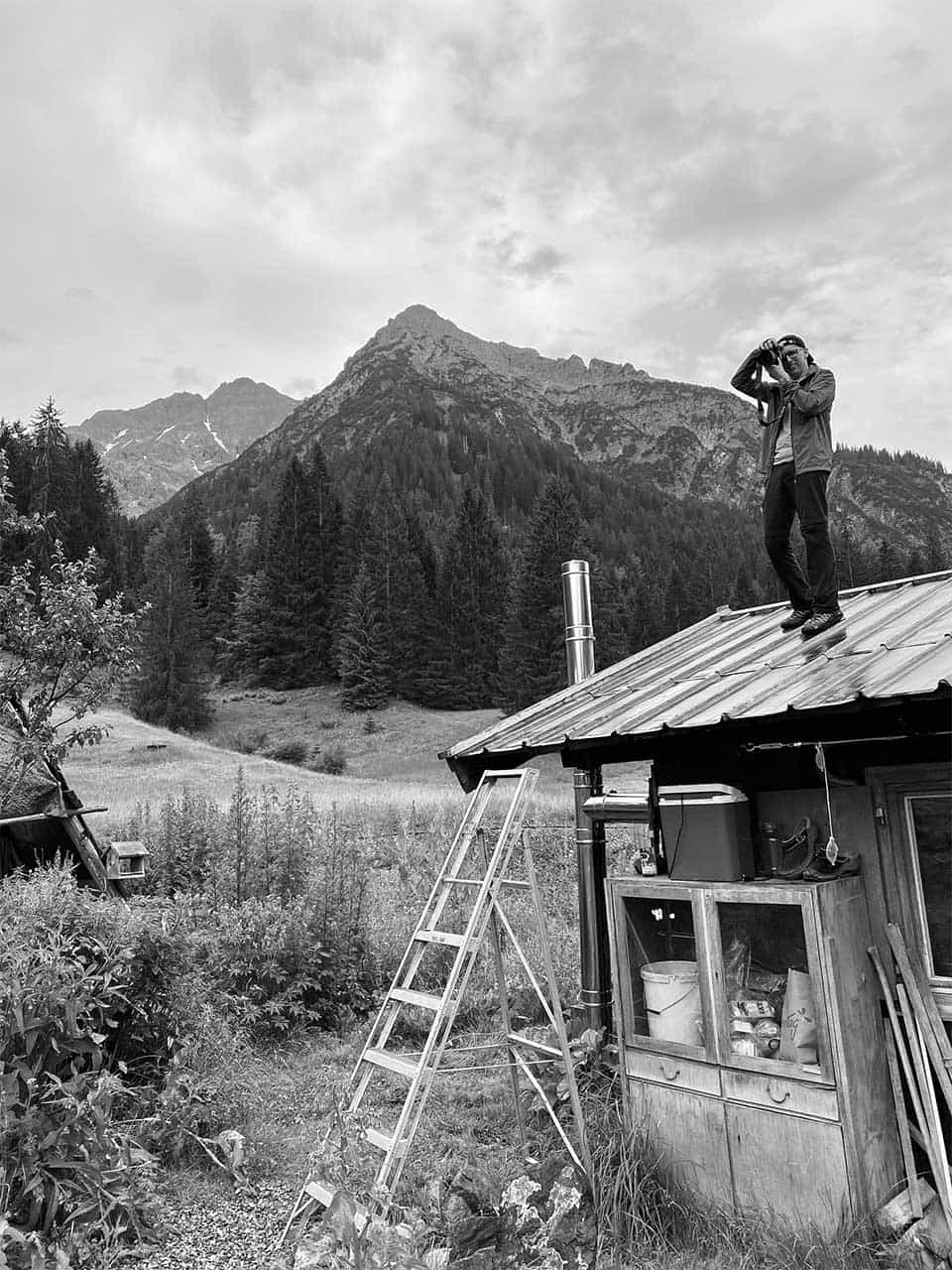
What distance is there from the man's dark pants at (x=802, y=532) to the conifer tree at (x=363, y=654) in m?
44.3

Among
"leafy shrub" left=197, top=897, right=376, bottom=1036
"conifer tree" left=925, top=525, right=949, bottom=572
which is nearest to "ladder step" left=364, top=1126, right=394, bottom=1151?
"leafy shrub" left=197, top=897, right=376, bottom=1036

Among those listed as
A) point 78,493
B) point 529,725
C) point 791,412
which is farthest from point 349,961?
point 78,493

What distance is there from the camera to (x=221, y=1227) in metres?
5.16

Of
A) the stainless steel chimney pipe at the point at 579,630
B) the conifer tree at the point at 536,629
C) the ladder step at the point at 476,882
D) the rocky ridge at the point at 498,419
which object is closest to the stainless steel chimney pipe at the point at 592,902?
the stainless steel chimney pipe at the point at 579,630

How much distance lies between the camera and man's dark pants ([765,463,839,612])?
5.57m

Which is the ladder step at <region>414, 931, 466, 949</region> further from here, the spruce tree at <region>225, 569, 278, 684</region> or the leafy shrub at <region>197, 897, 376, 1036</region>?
the spruce tree at <region>225, 569, 278, 684</region>

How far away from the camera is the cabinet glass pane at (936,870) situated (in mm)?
4449

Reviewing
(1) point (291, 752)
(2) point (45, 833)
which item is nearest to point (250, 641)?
(1) point (291, 752)

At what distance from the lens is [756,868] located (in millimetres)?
4891

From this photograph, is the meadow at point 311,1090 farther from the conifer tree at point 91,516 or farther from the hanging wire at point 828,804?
the conifer tree at point 91,516

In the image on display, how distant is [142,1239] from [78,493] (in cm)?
5856

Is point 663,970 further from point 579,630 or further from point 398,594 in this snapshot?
point 398,594

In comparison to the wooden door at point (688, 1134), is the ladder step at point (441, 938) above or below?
above

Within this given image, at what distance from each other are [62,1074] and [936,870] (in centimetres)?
529
